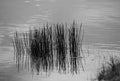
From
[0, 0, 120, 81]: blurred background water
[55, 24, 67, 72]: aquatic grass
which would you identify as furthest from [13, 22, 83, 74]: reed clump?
[0, 0, 120, 81]: blurred background water

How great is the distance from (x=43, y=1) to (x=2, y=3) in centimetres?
278

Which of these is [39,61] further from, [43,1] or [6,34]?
[43,1]

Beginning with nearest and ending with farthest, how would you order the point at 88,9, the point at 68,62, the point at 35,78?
1. the point at 35,78
2. the point at 68,62
3. the point at 88,9

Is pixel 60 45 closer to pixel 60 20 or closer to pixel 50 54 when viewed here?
pixel 50 54

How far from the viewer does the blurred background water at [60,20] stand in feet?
22.3

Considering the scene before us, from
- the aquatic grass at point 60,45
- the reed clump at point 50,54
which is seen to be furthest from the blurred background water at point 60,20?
the aquatic grass at point 60,45

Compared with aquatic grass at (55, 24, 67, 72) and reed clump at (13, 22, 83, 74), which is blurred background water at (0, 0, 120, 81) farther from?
aquatic grass at (55, 24, 67, 72)

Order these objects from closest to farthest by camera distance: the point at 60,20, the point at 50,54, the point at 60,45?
the point at 50,54 → the point at 60,45 → the point at 60,20

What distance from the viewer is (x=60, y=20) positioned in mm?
12414

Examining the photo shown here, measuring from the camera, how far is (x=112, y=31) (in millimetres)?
10383

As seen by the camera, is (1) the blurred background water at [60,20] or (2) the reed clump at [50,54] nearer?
(2) the reed clump at [50,54]

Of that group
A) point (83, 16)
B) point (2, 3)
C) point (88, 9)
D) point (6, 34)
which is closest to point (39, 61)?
point (6, 34)

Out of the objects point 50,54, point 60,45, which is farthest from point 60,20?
point 50,54

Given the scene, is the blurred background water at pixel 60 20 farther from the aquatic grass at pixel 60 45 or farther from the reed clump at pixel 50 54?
the aquatic grass at pixel 60 45
